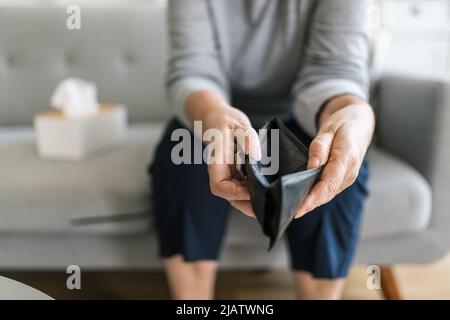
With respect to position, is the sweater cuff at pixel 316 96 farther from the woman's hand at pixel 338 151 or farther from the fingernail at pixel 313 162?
the fingernail at pixel 313 162

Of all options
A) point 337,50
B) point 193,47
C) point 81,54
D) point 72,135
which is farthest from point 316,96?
point 81,54

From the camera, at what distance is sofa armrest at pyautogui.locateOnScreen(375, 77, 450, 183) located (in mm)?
683

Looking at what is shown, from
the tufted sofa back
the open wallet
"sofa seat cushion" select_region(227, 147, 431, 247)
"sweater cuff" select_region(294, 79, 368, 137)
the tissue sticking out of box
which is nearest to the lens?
the open wallet

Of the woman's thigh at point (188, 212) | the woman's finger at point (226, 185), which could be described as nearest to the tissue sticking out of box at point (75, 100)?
the woman's thigh at point (188, 212)

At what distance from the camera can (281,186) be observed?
0.30m

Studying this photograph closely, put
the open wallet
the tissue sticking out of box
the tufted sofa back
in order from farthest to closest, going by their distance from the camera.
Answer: the tufted sofa back < the tissue sticking out of box < the open wallet

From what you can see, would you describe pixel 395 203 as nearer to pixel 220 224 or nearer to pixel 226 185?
pixel 220 224

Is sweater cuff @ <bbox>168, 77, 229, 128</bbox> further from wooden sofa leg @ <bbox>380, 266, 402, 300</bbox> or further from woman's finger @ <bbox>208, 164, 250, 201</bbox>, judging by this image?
wooden sofa leg @ <bbox>380, 266, 402, 300</bbox>

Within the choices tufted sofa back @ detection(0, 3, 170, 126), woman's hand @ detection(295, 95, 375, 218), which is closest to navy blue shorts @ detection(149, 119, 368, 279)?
woman's hand @ detection(295, 95, 375, 218)

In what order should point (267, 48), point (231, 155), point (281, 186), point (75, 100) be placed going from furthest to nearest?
point (75, 100) < point (267, 48) < point (231, 155) < point (281, 186)

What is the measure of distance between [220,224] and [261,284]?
22cm

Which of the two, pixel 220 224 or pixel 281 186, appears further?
pixel 220 224

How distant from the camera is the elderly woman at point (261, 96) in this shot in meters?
0.59
